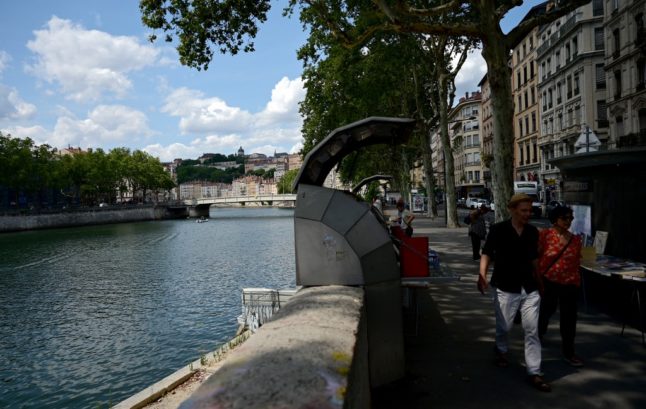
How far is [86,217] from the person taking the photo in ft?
246

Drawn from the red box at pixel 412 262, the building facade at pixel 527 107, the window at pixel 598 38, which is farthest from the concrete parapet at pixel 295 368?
the building facade at pixel 527 107

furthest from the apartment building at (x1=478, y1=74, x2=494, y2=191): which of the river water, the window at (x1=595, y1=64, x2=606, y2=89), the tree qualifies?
the tree

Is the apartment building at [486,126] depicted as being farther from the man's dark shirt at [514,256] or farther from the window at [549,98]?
Answer: the man's dark shirt at [514,256]

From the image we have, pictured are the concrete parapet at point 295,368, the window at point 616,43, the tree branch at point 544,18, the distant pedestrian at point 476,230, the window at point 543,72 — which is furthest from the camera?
the window at point 543,72

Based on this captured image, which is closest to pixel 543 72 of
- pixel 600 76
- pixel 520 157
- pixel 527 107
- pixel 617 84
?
pixel 527 107

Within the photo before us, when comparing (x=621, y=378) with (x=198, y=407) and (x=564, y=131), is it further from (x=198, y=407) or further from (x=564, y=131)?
(x=564, y=131)

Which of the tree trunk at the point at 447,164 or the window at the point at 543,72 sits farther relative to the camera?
the window at the point at 543,72

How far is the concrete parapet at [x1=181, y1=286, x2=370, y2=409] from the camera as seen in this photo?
201 centimetres

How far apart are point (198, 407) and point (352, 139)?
4.21m

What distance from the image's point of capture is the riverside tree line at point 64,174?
6240 centimetres

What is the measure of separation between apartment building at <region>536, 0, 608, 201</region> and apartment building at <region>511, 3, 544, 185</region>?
1.68m

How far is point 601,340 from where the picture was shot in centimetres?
624

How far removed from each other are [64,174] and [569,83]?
70307 millimetres

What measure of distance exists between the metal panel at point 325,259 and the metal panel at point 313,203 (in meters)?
0.10
